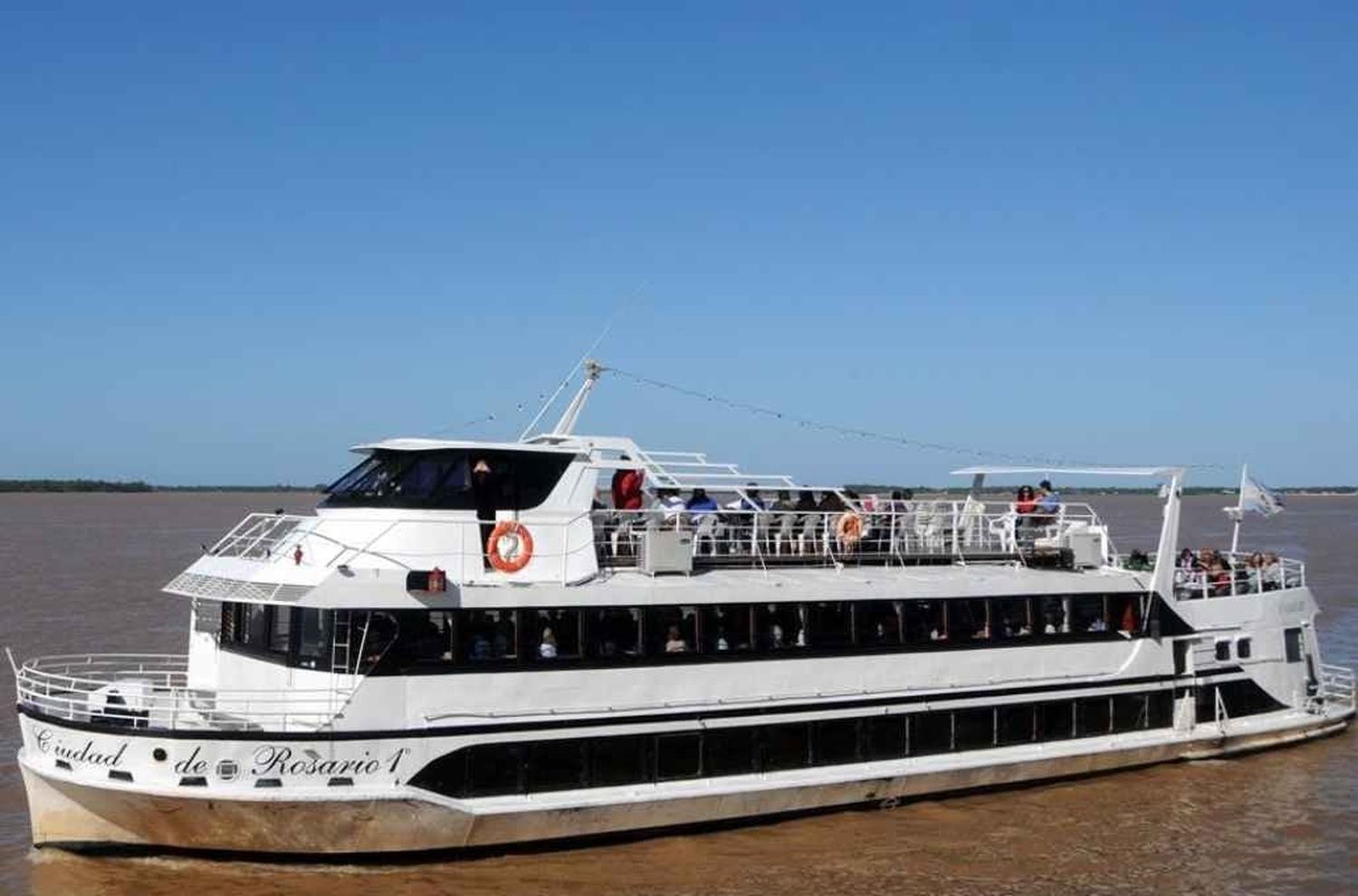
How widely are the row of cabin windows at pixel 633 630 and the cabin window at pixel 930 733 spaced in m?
0.86

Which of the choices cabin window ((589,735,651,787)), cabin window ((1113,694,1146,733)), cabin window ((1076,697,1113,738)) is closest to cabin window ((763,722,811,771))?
cabin window ((589,735,651,787))

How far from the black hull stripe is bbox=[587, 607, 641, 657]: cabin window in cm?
72

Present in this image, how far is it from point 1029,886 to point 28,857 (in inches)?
414

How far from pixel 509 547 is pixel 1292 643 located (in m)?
13.1

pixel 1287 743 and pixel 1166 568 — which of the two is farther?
pixel 1287 743

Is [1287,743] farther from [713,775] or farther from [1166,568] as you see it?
[713,775]

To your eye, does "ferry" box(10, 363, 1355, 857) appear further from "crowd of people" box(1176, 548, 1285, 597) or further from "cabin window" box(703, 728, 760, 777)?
"crowd of people" box(1176, 548, 1285, 597)

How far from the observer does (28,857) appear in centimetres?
1402

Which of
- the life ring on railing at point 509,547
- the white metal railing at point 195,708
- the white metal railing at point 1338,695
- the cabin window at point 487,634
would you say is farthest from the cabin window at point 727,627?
the white metal railing at point 1338,695

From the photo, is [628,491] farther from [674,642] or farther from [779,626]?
[779,626]

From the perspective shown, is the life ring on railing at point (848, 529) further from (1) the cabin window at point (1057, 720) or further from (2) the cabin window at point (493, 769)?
(2) the cabin window at point (493, 769)

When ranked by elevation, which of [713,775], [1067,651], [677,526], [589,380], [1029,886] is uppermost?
[589,380]

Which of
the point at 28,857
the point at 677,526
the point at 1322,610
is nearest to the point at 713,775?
the point at 677,526

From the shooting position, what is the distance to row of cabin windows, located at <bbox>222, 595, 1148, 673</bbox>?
1358 centimetres
